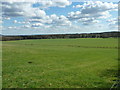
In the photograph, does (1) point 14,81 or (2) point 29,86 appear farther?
(1) point 14,81

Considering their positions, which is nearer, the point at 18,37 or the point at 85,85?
the point at 85,85

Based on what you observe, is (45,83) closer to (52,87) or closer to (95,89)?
(52,87)

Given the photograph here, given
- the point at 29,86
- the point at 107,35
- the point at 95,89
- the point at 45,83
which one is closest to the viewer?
the point at 95,89

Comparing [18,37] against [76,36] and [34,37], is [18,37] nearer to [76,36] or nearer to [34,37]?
[34,37]

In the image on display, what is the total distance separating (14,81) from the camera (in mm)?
10859

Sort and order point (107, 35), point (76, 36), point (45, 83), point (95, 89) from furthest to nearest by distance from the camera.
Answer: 1. point (76, 36)
2. point (107, 35)
3. point (45, 83)
4. point (95, 89)

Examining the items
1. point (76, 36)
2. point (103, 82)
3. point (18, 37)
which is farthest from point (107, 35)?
point (103, 82)

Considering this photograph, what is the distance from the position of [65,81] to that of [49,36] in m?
164

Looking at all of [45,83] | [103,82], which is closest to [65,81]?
[45,83]

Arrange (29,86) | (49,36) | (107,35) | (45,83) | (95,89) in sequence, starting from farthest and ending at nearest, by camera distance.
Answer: (49,36)
(107,35)
(45,83)
(29,86)
(95,89)

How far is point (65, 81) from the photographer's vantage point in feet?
35.9

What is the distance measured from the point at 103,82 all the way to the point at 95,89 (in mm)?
1664

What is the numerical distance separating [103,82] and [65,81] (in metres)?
2.35

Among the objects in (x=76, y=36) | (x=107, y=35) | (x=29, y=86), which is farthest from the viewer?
(x=76, y=36)
